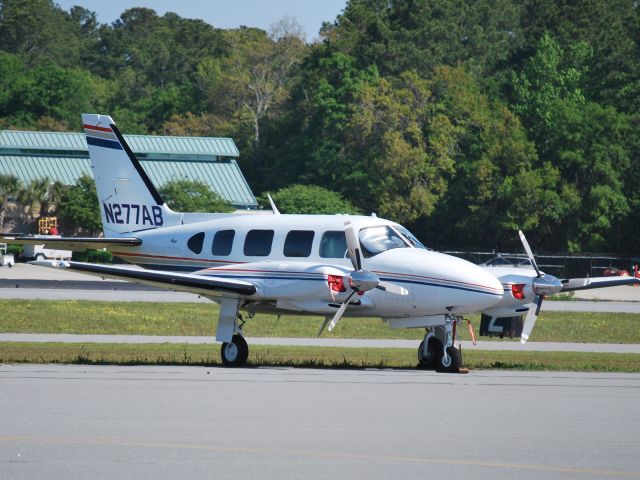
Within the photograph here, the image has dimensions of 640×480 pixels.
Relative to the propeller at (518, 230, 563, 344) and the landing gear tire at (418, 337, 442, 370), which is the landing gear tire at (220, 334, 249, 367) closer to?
the landing gear tire at (418, 337, 442, 370)

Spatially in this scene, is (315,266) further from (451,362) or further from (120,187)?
(120,187)

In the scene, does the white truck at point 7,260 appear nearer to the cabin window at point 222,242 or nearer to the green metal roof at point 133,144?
the green metal roof at point 133,144

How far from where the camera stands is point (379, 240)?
69.6 ft

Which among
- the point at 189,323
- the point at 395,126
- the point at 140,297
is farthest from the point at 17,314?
the point at 395,126

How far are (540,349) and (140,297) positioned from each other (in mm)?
18151

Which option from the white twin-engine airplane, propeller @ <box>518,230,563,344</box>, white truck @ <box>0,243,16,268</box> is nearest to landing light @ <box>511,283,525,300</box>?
the white twin-engine airplane

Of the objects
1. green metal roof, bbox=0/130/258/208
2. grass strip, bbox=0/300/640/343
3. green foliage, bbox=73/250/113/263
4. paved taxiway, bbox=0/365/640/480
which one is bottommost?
green foliage, bbox=73/250/113/263

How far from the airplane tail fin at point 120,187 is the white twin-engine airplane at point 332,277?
127cm

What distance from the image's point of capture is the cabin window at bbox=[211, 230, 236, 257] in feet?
73.2

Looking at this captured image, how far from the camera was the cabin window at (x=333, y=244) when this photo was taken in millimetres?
21344

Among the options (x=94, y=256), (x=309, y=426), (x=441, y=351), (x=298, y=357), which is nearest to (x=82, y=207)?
(x=94, y=256)

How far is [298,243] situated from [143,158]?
6590cm

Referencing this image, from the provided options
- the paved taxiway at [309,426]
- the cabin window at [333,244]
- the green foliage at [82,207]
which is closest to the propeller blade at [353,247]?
the cabin window at [333,244]

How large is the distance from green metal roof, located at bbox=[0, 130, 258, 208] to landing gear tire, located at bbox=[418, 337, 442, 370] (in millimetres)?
62234
